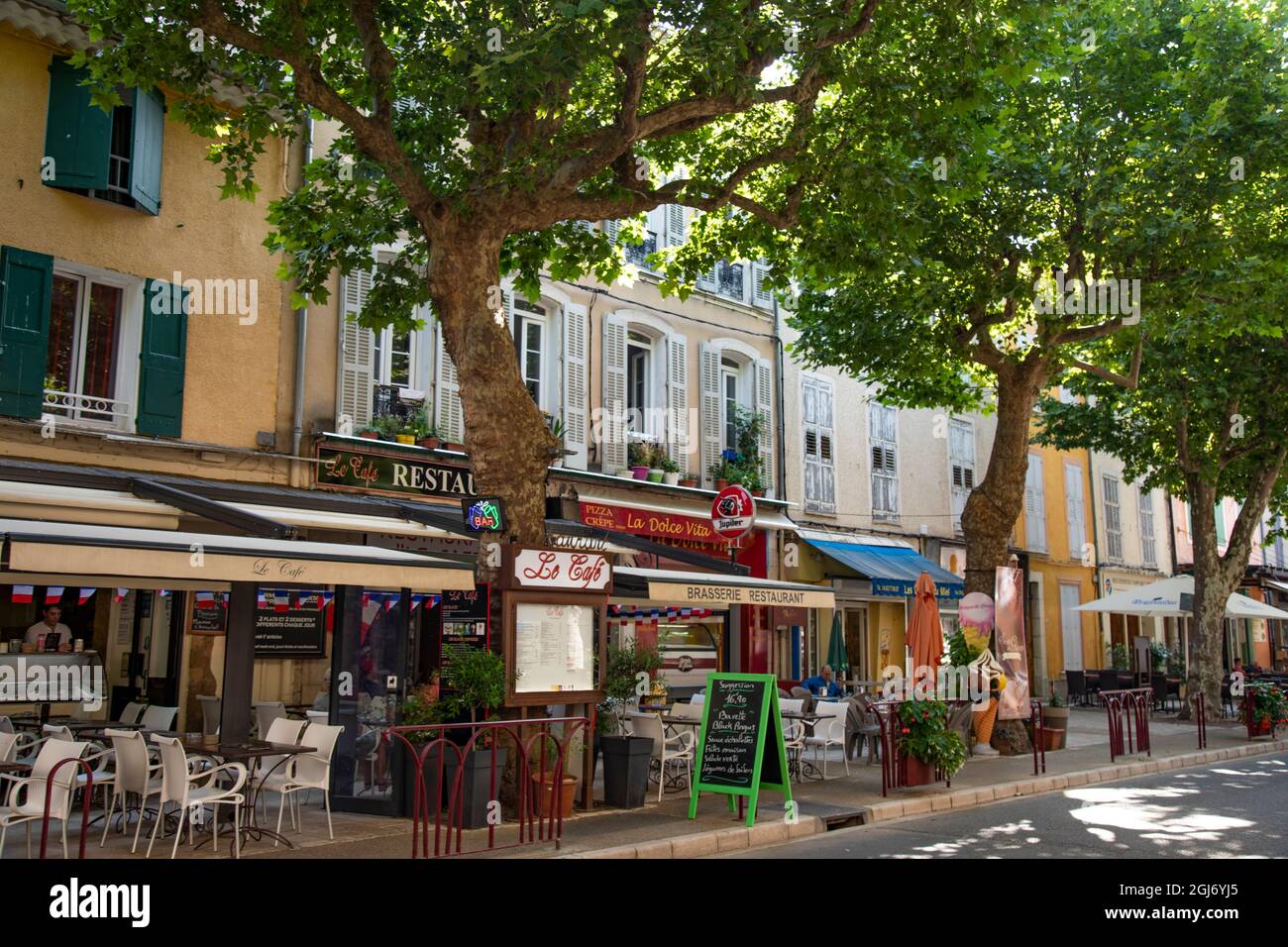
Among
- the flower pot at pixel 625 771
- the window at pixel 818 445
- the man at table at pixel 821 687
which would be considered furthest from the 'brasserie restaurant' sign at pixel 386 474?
the window at pixel 818 445

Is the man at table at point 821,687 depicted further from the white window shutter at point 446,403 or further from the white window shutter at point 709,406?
the white window shutter at point 446,403

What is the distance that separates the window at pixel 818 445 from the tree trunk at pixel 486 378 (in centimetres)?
1195

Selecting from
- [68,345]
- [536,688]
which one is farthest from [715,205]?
[68,345]

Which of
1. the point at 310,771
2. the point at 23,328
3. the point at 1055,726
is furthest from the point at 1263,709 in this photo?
the point at 23,328

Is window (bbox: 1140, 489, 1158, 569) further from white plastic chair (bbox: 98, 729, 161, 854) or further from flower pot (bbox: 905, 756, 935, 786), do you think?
white plastic chair (bbox: 98, 729, 161, 854)

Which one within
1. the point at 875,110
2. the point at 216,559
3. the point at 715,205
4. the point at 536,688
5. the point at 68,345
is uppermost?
the point at 875,110

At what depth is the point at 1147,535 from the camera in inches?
1321

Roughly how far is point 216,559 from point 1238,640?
38261 millimetres

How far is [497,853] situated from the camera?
309 inches

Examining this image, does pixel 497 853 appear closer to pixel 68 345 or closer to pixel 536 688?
pixel 536 688

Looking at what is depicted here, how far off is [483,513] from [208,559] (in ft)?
8.09

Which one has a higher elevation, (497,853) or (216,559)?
(216,559)

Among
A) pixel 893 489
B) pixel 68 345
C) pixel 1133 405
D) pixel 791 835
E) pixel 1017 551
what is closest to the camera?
pixel 791 835

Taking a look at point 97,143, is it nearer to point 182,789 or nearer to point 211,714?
point 211,714
